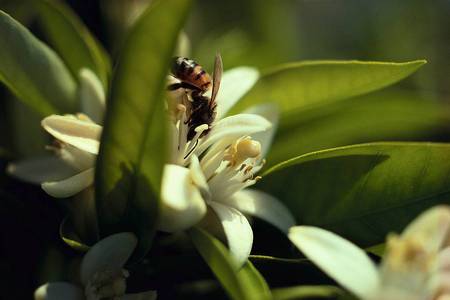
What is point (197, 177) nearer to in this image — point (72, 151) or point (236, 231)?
point (236, 231)

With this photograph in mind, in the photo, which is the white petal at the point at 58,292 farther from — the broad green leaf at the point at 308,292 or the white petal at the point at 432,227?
the white petal at the point at 432,227

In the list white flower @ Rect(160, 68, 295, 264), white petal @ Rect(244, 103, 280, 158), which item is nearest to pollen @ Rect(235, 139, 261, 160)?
white flower @ Rect(160, 68, 295, 264)

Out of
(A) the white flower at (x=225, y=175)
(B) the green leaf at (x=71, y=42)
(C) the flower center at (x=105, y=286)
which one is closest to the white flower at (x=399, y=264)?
(A) the white flower at (x=225, y=175)

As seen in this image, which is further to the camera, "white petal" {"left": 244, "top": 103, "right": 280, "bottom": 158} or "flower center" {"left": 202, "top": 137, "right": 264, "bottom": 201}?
"white petal" {"left": 244, "top": 103, "right": 280, "bottom": 158}

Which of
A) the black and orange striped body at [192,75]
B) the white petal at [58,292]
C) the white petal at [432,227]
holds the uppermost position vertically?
the black and orange striped body at [192,75]

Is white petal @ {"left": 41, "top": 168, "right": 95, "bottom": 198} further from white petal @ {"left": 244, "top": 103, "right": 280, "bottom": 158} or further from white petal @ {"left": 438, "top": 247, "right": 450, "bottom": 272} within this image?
white petal @ {"left": 438, "top": 247, "right": 450, "bottom": 272}

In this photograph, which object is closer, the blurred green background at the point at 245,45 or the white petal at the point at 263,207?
the white petal at the point at 263,207

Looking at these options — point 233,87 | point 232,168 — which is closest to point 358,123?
point 233,87
